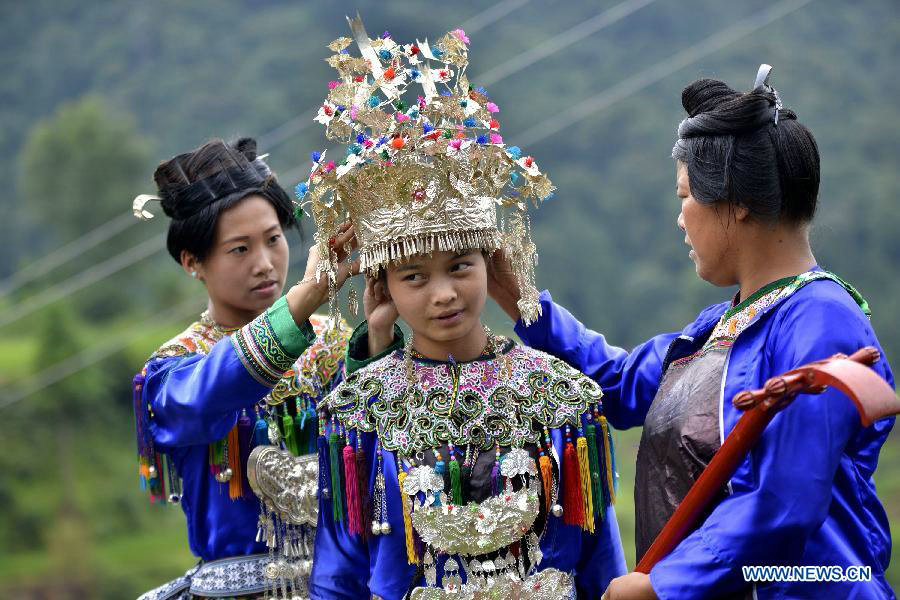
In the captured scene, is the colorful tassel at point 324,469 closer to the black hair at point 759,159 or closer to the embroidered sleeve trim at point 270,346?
the embroidered sleeve trim at point 270,346

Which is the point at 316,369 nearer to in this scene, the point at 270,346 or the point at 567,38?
the point at 270,346

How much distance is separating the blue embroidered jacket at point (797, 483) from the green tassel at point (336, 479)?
2.74 ft

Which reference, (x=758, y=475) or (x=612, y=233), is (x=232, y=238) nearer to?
(x=758, y=475)

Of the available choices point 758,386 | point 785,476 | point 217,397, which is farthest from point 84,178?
point 785,476

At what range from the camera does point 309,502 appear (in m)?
3.36

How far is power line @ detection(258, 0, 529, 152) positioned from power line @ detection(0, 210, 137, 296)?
6.56 feet

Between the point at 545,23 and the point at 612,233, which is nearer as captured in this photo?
the point at 612,233

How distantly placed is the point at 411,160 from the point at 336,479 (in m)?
0.80

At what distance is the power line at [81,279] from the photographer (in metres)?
14.1

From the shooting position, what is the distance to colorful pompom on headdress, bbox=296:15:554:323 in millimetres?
2824

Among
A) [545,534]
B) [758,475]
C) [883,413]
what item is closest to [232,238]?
[545,534]

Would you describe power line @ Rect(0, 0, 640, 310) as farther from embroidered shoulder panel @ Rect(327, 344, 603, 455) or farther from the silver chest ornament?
the silver chest ornament

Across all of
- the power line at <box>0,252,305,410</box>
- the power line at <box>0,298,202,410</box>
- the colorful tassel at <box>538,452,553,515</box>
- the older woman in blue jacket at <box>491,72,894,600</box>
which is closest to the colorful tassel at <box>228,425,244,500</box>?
the colorful tassel at <box>538,452,553,515</box>

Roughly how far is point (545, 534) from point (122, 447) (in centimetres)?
1150
